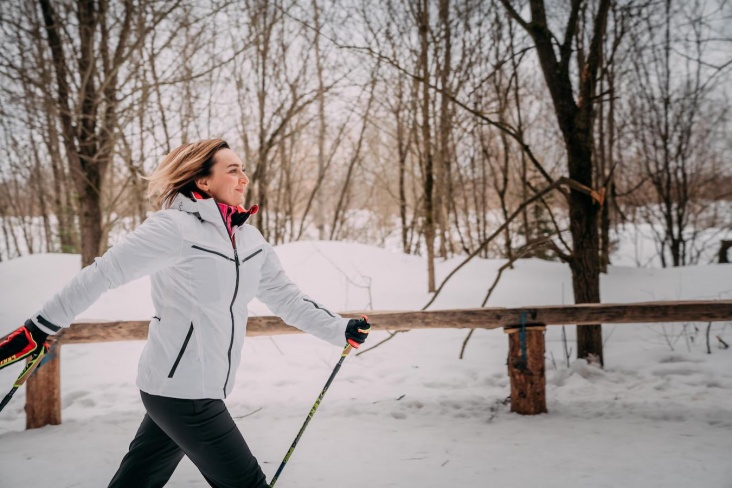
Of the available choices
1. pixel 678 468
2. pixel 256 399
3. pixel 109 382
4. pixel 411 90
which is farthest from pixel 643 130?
pixel 109 382

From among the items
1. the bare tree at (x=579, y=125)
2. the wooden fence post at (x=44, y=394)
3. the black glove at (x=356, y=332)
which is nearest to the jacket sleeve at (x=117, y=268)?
the black glove at (x=356, y=332)

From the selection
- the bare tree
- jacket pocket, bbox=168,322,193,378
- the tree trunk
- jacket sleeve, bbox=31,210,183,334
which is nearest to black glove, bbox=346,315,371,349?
jacket pocket, bbox=168,322,193,378

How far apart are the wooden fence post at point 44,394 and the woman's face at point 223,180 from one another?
254 cm

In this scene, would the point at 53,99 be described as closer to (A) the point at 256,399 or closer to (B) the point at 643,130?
(A) the point at 256,399

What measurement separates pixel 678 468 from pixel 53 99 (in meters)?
8.16

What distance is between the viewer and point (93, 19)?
677 cm

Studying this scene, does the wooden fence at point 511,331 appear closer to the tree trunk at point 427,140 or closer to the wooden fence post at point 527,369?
the wooden fence post at point 527,369

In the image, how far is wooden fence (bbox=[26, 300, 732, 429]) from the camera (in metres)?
3.48

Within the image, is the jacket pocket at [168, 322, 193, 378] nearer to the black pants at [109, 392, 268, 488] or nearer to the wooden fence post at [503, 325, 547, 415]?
the black pants at [109, 392, 268, 488]

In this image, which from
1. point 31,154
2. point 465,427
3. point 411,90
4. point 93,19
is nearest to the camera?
point 465,427

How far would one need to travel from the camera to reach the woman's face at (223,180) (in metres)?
1.92

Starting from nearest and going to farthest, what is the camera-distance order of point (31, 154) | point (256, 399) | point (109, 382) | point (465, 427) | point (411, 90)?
1. point (465, 427)
2. point (256, 399)
3. point (109, 382)
4. point (411, 90)
5. point (31, 154)

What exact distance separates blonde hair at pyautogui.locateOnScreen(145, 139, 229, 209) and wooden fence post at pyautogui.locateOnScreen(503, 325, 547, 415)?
2.62 metres

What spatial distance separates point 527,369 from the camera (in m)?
3.53
